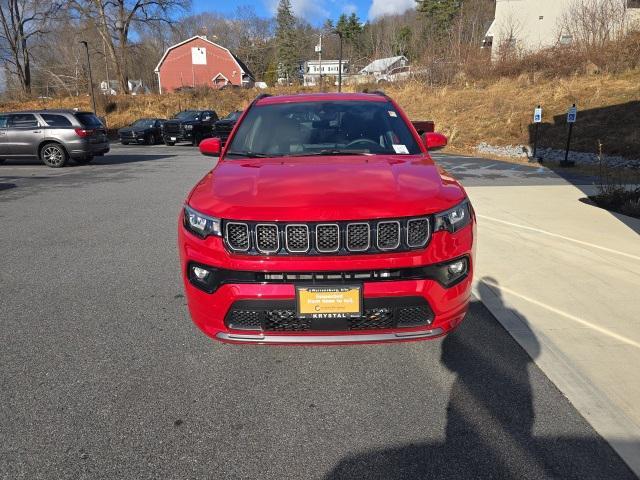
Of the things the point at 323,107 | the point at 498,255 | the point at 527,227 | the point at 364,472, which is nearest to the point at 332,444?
the point at 364,472

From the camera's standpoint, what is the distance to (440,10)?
211 ft

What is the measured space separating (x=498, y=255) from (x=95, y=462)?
4.12 metres

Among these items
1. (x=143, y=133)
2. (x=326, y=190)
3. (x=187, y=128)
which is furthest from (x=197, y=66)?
(x=326, y=190)

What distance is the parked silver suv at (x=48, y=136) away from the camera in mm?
13547

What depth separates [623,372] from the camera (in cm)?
270

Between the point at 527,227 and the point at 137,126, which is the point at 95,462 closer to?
the point at 527,227

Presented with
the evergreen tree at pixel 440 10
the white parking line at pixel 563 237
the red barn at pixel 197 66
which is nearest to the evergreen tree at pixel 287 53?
the red barn at pixel 197 66

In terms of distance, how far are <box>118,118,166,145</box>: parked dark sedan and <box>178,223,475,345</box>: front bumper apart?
22.6m

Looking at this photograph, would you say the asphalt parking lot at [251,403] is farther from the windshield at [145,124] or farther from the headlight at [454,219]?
the windshield at [145,124]

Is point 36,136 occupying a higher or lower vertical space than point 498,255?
higher

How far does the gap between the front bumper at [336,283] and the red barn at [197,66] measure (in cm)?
→ 6035

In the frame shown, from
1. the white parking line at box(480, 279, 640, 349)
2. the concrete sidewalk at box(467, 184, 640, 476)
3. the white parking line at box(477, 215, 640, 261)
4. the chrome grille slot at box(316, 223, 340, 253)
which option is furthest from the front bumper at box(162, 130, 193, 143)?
the chrome grille slot at box(316, 223, 340, 253)

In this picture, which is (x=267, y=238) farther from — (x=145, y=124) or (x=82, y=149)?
(x=145, y=124)

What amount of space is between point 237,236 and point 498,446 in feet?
5.54
